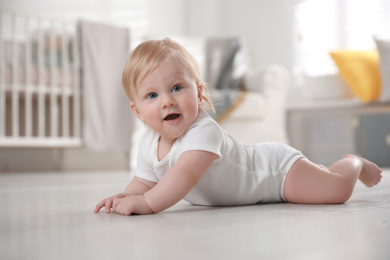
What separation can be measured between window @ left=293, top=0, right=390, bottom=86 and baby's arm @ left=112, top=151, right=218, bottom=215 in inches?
108

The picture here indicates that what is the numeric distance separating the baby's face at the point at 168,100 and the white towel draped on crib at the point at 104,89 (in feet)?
6.67

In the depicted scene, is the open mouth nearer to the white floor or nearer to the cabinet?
the white floor

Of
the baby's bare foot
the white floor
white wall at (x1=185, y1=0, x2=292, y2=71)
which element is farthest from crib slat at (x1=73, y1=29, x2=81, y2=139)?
the baby's bare foot

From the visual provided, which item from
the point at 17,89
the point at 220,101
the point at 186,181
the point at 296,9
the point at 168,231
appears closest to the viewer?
the point at 168,231

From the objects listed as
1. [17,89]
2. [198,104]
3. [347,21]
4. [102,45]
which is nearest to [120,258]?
[198,104]

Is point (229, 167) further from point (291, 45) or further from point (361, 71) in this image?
point (291, 45)

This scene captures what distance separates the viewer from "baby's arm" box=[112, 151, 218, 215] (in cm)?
70

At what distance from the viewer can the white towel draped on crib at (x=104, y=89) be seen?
2721 millimetres

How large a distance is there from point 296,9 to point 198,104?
10.2 ft

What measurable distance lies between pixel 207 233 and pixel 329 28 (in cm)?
324

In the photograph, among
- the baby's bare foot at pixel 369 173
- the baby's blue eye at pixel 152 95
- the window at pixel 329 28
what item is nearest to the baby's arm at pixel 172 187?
the baby's blue eye at pixel 152 95

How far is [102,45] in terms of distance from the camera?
2.79 metres

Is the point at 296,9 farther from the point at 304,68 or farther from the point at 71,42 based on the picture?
the point at 71,42

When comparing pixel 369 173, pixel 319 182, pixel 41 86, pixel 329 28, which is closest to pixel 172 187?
pixel 319 182
